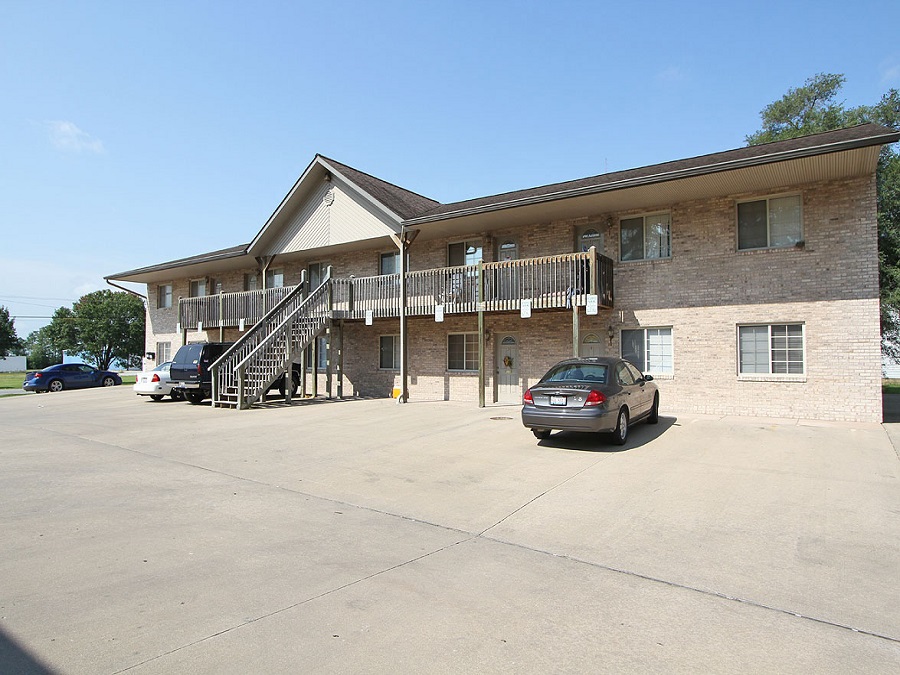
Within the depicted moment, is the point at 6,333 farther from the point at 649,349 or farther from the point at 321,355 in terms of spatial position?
the point at 649,349

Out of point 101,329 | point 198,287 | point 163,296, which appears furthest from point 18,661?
point 101,329

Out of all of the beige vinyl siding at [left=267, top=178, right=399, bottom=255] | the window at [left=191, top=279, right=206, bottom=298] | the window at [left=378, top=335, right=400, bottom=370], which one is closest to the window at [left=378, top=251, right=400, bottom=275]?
the beige vinyl siding at [left=267, top=178, right=399, bottom=255]

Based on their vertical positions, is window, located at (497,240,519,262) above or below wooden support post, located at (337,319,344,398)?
above

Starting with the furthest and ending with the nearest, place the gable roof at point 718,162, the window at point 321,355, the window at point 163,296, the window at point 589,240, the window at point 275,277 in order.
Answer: the window at point 163,296, the window at point 275,277, the window at point 321,355, the window at point 589,240, the gable roof at point 718,162

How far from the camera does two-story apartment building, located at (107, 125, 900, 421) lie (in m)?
12.6

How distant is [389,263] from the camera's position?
20.6m

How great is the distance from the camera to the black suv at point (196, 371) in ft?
59.7

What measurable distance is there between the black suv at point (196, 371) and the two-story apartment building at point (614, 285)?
1156 mm

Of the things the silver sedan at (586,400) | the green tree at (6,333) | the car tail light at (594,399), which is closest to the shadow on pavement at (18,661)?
the silver sedan at (586,400)

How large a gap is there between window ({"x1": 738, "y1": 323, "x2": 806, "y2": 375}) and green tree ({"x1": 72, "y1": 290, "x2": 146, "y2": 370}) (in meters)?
74.3

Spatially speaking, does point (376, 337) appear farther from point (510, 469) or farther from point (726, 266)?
point (510, 469)

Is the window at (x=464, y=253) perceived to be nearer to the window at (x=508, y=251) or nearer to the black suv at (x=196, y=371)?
the window at (x=508, y=251)

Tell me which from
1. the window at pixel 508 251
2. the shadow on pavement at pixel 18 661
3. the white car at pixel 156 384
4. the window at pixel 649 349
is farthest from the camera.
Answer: the white car at pixel 156 384

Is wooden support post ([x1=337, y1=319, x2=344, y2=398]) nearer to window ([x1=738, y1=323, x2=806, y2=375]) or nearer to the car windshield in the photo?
the car windshield
